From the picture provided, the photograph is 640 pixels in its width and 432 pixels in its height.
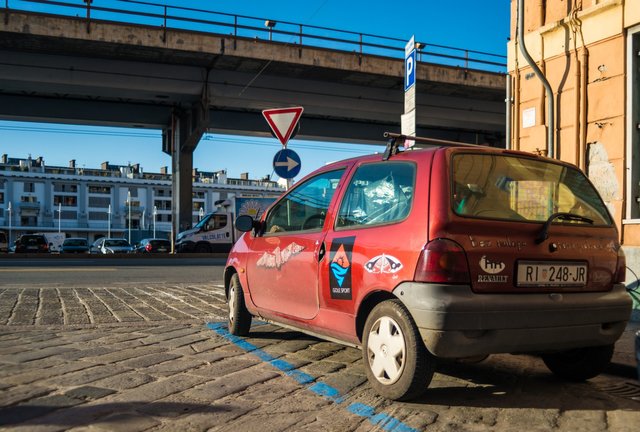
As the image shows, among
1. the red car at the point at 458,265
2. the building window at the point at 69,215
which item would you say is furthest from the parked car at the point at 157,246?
the building window at the point at 69,215

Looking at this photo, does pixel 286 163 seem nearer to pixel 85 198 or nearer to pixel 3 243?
pixel 3 243

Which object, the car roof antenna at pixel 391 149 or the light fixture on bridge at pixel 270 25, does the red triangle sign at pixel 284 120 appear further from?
the light fixture on bridge at pixel 270 25

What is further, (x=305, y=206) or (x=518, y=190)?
(x=305, y=206)

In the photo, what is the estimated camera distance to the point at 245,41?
2580 cm

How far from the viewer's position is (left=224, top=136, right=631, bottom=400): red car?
3.57 meters

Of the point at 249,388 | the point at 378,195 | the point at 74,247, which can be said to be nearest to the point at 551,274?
the point at 378,195

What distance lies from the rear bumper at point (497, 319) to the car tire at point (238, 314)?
2467 mm

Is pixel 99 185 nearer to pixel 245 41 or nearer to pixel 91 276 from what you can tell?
pixel 245 41

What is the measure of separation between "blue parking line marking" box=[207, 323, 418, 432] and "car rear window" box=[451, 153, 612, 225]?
1291 millimetres

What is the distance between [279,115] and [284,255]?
563 centimetres

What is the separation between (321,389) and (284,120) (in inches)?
270

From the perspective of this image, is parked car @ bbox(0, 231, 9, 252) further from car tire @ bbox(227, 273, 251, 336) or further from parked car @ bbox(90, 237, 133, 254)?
car tire @ bbox(227, 273, 251, 336)

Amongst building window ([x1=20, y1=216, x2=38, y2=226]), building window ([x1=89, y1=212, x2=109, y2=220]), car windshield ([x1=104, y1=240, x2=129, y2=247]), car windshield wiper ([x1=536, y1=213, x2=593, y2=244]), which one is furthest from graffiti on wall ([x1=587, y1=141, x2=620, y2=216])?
building window ([x1=89, y1=212, x2=109, y2=220])

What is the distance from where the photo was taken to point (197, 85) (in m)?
27.5
